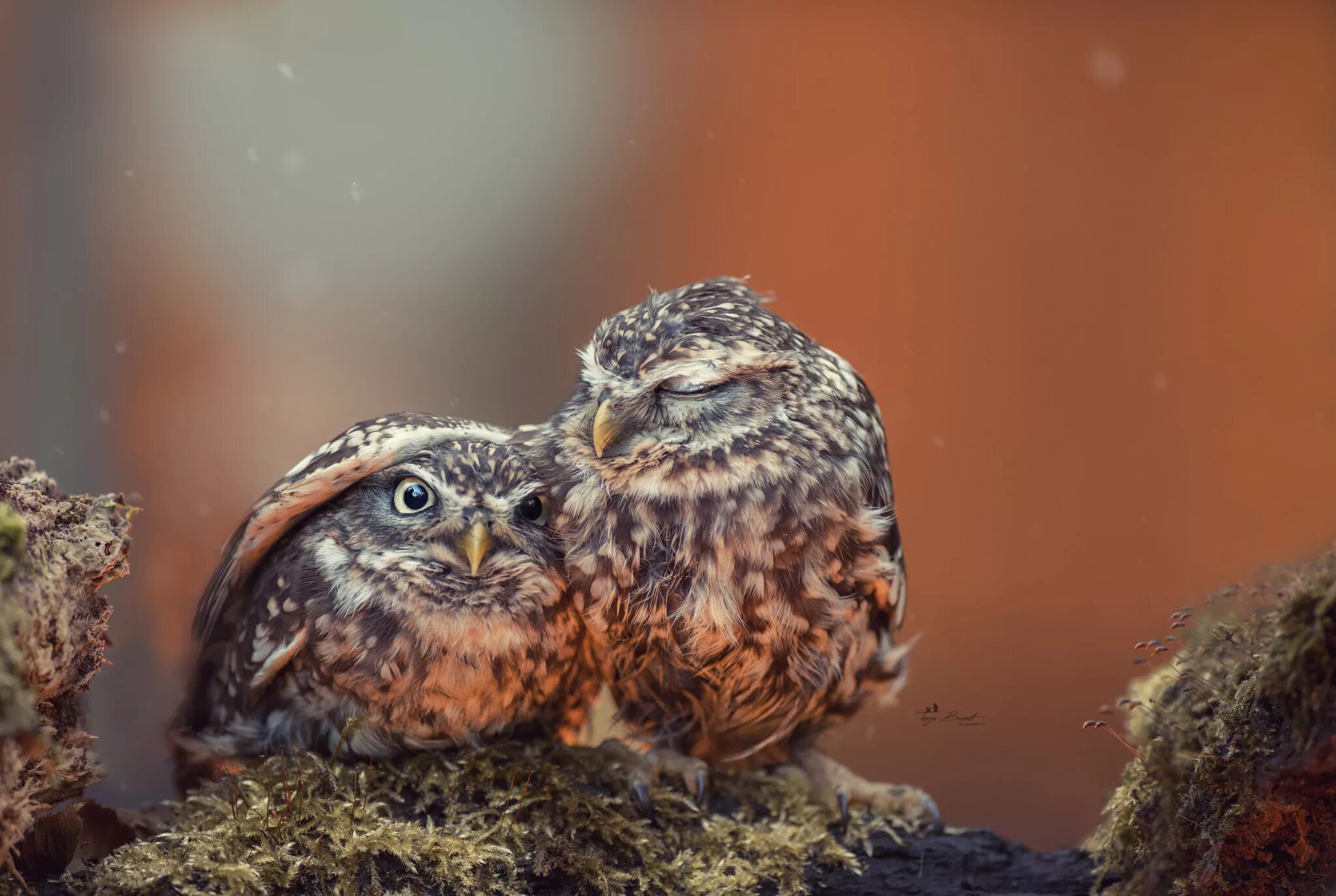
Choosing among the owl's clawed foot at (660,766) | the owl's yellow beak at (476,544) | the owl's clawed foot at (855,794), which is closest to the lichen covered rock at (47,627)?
the owl's yellow beak at (476,544)

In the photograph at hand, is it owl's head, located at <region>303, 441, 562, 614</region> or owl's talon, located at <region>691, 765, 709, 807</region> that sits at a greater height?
owl's head, located at <region>303, 441, 562, 614</region>

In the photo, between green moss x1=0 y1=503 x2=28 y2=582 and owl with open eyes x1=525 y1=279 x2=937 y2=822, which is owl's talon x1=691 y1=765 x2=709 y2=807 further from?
green moss x1=0 y1=503 x2=28 y2=582

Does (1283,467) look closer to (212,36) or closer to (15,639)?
(15,639)

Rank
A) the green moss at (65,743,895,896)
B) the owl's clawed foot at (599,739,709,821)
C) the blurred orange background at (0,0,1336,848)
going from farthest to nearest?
the blurred orange background at (0,0,1336,848)
the owl's clawed foot at (599,739,709,821)
the green moss at (65,743,895,896)

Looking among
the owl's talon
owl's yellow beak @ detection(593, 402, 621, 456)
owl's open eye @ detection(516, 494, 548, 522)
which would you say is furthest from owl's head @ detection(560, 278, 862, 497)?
A: the owl's talon

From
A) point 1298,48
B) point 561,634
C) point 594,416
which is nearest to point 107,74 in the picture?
point 594,416

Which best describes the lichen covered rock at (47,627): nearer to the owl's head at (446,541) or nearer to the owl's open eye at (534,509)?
the owl's head at (446,541)
